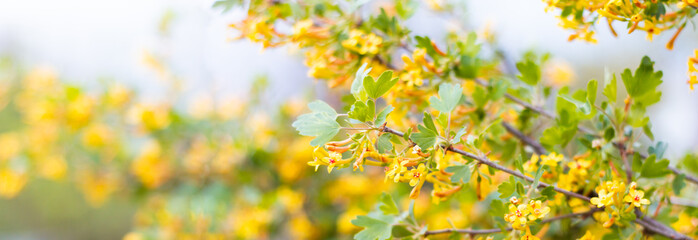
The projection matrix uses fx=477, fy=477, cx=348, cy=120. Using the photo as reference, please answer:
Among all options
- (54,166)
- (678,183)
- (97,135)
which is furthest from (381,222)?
(54,166)

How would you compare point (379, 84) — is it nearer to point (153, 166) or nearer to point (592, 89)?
point (592, 89)

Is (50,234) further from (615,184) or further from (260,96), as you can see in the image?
(615,184)

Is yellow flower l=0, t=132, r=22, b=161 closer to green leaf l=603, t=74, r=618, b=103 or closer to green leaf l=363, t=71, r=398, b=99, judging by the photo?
green leaf l=363, t=71, r=398, b=99

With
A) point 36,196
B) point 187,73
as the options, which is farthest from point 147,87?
point 36,196

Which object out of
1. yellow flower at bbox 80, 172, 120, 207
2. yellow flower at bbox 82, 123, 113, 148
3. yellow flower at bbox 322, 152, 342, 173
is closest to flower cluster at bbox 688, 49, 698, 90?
yellow flower at bbox 322, 152, 342, 173

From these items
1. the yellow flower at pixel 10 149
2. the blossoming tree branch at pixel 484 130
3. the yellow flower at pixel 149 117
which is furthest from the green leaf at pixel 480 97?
the yellow flower at pixel 10 149

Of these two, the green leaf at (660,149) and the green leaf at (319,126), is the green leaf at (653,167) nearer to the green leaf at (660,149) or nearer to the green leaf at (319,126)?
the green leaf at (660,149)

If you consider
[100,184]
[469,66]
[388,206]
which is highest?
[469,66]
